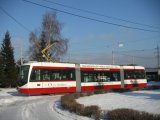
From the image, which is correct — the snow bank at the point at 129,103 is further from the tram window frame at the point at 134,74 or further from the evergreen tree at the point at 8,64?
the evergreen tree at the point at 8,64

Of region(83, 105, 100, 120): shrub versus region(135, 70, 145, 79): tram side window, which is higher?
region(135, 70, 145, 79): tram side window

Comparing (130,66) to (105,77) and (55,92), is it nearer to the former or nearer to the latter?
(105,77)

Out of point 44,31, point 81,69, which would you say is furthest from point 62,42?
point 81,69

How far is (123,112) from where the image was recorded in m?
11.5

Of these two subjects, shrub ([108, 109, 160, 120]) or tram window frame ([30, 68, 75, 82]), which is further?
tram window frame ([30, 68, 75, 82])

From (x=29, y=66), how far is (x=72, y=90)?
5206 millimetres

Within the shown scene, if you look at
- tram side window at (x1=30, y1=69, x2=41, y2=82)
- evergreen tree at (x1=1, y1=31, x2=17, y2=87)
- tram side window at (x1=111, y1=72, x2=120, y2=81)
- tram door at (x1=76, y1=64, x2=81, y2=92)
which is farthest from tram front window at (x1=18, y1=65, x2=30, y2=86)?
evergreen tree at (x1=1, y1=31, x2=17, y2=87)

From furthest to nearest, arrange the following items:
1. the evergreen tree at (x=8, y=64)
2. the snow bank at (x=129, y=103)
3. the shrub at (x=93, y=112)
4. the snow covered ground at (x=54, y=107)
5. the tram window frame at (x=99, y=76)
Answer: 1. the evergreen tree at (x=8, y=64)
2. the tram window frame at (x=99, y=76)
3. the snow bank at (x=129, y=103)
4. the snow covered ground at (x=54, y=107)
5. the shrub at (x=93, y=112)

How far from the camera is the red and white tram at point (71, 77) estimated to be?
24984 millimetres

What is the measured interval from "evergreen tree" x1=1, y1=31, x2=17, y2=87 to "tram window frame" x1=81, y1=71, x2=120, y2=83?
76.4 ft

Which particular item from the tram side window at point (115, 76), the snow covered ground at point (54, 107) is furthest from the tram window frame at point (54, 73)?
the tram side window at point (115, 76)

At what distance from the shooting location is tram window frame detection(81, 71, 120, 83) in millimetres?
29356

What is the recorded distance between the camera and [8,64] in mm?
51469

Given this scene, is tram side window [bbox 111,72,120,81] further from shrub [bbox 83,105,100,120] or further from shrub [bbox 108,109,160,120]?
shrub [bbox 108,109,160,120]
